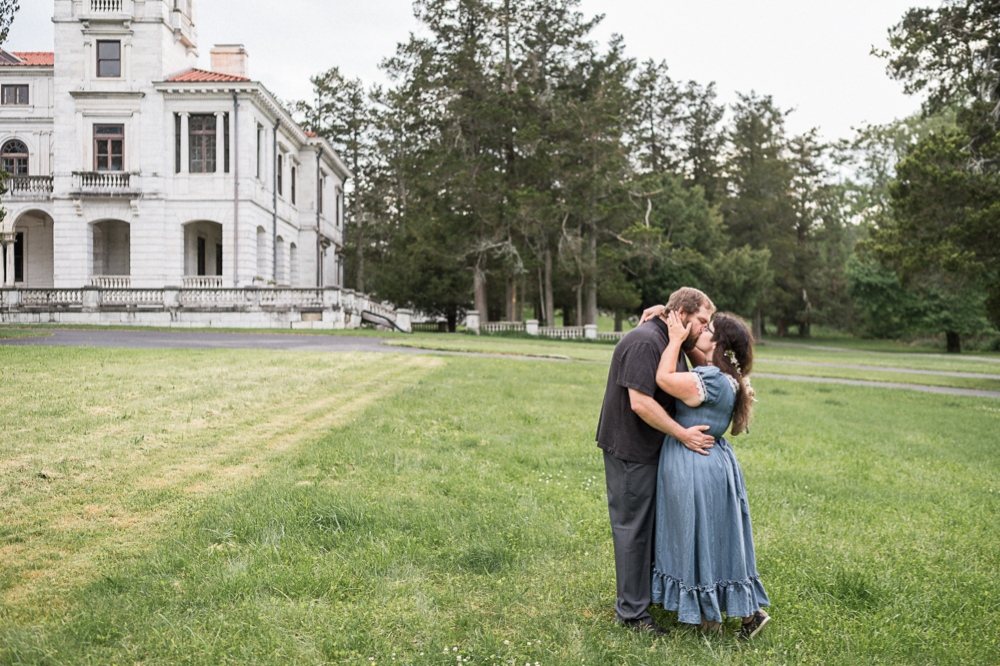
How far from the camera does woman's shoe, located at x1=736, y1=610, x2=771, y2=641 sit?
12.5ft

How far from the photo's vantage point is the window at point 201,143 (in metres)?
32.8

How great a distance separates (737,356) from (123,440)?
614cm

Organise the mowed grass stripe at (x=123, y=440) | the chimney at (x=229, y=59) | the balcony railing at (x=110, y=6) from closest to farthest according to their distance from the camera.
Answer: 1. the mowed grass stripe at (x=123, y=440)
2. the balcony railing at (x=110, y=6)
3. the chimney at (x=229, y=59)

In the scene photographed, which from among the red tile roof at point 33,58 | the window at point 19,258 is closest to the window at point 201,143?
the red tile roof at point 33,58

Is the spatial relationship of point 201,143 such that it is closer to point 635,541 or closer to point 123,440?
point 123,440

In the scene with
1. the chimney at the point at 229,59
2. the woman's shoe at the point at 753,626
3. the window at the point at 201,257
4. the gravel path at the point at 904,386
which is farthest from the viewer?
the chimney at the point at 229,59

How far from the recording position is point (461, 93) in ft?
132

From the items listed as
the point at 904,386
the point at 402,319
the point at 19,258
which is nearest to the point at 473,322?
the point at 402,319

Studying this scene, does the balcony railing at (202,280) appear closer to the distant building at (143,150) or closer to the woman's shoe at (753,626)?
the distant building at (143,150)

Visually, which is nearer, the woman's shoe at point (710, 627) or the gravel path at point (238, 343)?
the woman's shoe at point (710, 627)

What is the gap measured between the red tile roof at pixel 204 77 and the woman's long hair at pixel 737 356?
33.5 m

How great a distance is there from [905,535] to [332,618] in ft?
15.6

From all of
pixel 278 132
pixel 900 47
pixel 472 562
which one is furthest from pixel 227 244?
pixel 472 562

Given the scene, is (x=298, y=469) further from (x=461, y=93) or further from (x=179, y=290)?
(x=461, y=93)
